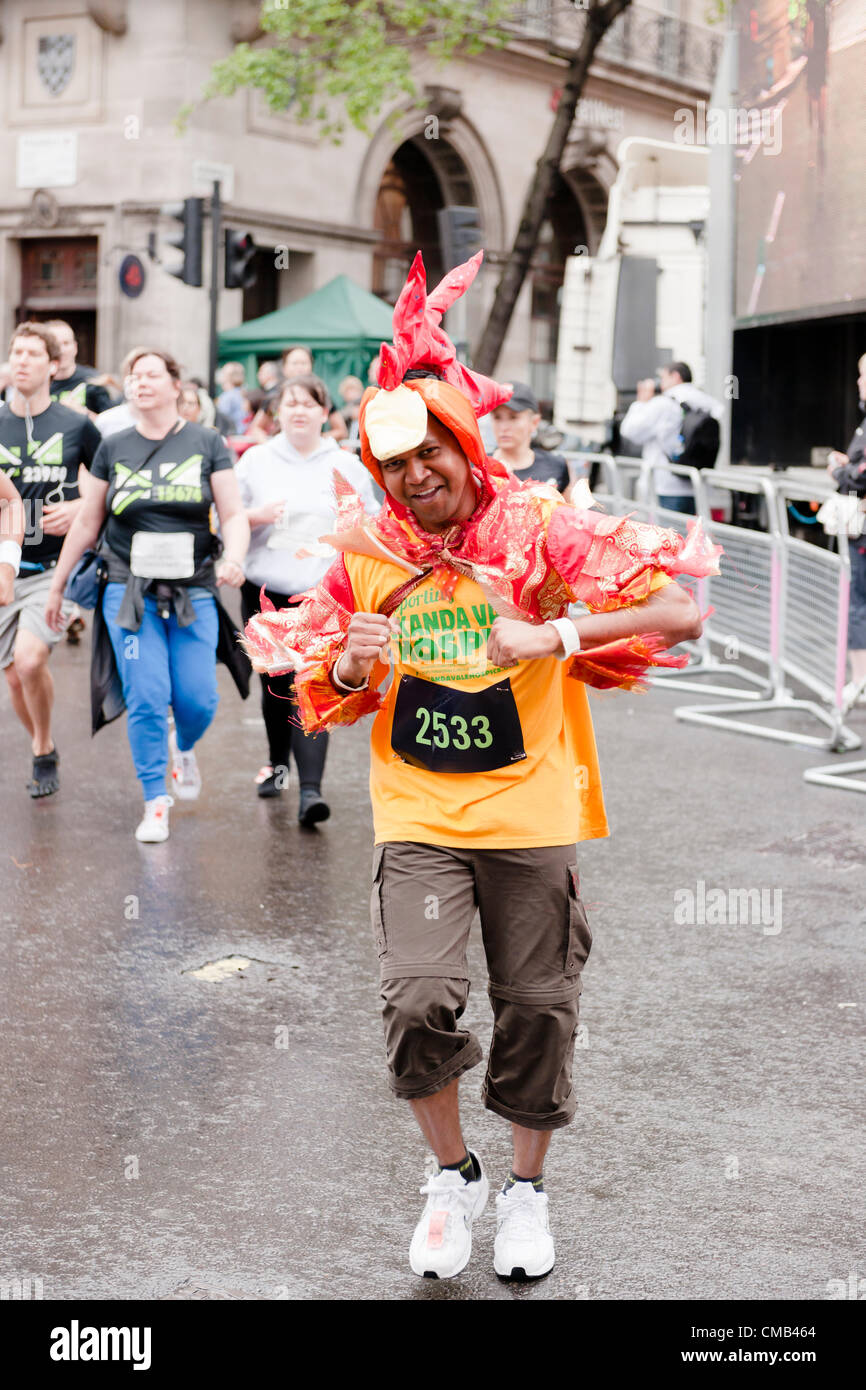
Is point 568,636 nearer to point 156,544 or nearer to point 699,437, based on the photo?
point 156,544

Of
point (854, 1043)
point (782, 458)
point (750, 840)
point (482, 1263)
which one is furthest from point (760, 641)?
point (482, 1263)

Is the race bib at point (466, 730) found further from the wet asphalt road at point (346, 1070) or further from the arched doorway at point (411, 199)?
the arched doorway at point (411, 199)

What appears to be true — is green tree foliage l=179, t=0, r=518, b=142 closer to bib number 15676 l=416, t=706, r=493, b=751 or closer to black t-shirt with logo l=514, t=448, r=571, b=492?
black t-shirt with logo l=514, t=448, r=571, b=492

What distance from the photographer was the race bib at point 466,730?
135 inches

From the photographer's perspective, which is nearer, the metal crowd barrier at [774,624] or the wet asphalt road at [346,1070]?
the wet asphalt road at [346,1070]

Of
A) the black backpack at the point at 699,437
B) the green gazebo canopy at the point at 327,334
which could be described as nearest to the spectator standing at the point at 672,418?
the black backpack at the point at 699,437

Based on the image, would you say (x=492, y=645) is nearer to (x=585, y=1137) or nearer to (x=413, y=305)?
(x=413, y=305)

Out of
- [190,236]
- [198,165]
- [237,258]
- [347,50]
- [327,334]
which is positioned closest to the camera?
[190,236]

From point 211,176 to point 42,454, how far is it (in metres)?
17.6

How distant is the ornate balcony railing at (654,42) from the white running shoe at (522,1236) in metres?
31.1

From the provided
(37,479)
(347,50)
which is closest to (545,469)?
(37,479)

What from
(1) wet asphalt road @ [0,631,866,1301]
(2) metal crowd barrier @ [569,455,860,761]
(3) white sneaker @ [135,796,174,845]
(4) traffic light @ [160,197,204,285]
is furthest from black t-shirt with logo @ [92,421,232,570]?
(4) traffic light @ [160,197,204,285]

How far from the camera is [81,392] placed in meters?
8.94

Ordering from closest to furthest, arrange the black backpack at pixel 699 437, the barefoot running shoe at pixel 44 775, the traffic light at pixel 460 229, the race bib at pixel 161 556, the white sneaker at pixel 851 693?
1. the race bib at pixel 161 556
2. the barefoot running shoe at pixel 44 775
3. the white sneaker at pixel 851 693
4. the black backpack at pixel 699 437
5. the traffic light at pixel 460 229
